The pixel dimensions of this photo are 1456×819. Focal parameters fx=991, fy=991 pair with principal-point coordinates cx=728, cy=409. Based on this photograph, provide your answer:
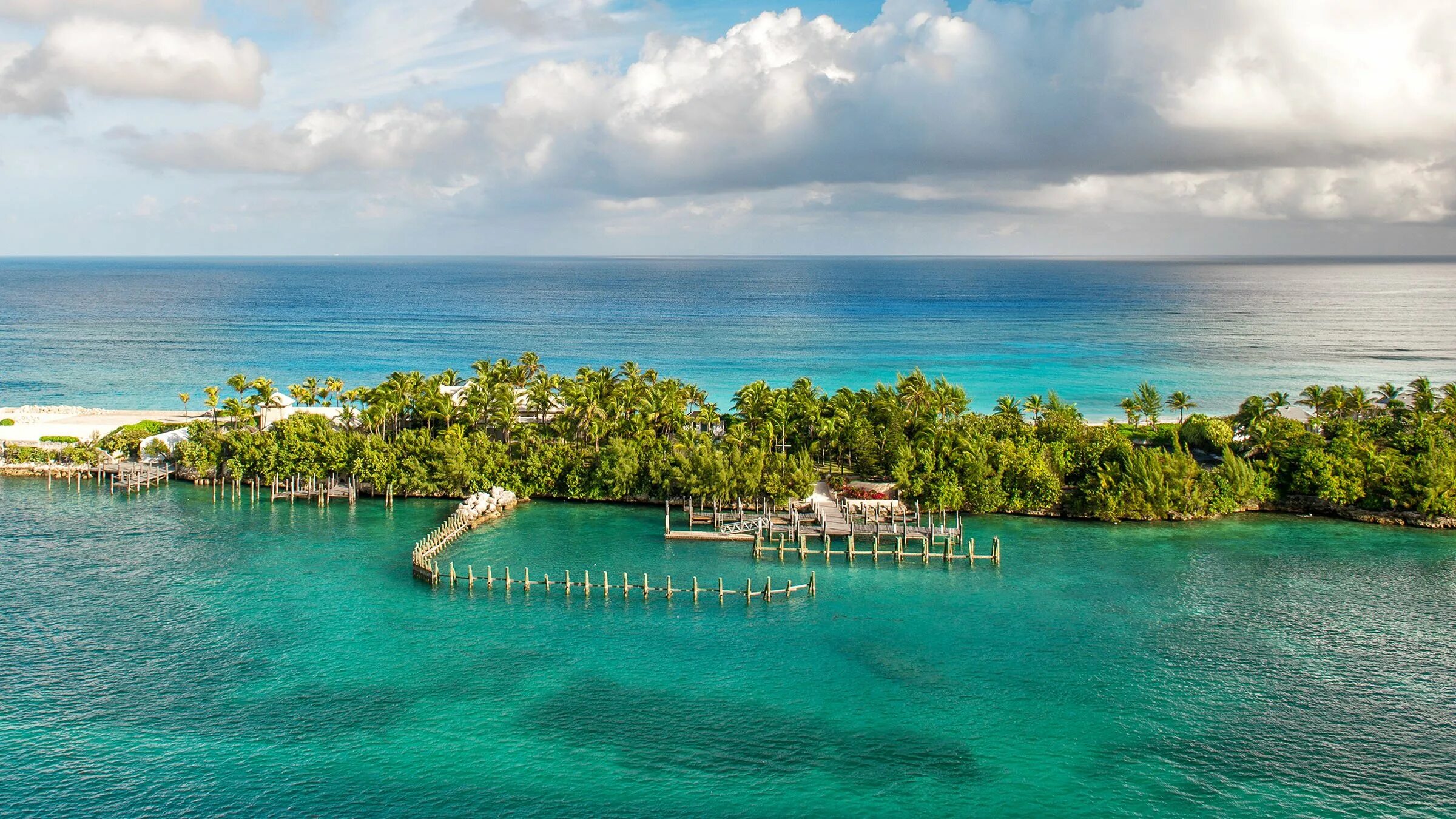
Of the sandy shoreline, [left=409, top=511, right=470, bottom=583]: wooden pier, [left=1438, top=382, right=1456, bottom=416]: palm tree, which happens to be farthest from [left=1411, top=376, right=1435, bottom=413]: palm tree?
the sandy shoreline

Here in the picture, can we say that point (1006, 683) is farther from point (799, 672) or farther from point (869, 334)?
point (869, 334)

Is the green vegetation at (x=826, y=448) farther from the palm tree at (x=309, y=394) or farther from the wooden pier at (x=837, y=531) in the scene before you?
the wooden pier at (x=837, y=531)

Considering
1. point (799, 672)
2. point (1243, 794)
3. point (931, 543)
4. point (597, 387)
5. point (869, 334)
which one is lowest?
point (1243, 794)

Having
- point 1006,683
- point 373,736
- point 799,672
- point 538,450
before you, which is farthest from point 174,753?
point 538,450

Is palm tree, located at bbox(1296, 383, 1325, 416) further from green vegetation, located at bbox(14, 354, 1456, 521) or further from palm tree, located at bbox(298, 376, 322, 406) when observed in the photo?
palm tree, located at bbox(298, 376, 322, 406)

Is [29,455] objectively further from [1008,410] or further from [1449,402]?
[1449,402]

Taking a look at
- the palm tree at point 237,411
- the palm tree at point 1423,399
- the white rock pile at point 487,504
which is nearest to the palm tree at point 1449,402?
the palm tree at point 1423,399

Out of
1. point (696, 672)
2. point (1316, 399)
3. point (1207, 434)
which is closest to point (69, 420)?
point (696, 672)

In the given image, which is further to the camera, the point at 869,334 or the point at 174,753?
the point at 869,334
